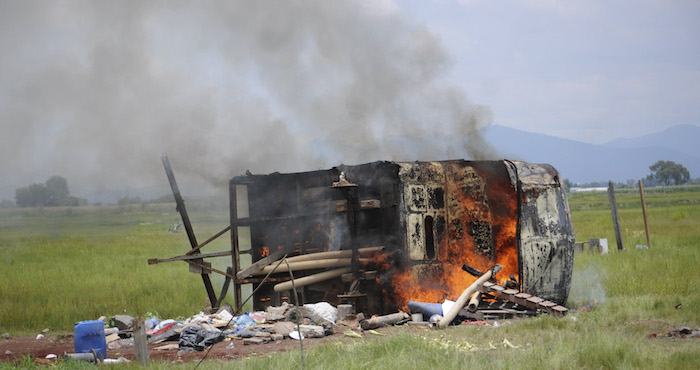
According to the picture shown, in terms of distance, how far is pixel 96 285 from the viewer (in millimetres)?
17578

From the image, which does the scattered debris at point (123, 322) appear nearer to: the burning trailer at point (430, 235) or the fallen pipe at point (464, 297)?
the burning trailer at point (430, 235)

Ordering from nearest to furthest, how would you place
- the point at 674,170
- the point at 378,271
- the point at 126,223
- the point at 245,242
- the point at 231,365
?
the point at 231,365 → the point at 378,271 → the point at 245,242 → the point at 126,223 → the point at 674,170

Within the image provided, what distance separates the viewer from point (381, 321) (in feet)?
38.9

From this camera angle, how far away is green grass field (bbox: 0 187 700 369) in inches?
328

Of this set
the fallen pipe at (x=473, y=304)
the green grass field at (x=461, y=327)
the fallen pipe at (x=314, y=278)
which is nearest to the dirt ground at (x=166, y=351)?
the green grass field at (x=461, y=327)

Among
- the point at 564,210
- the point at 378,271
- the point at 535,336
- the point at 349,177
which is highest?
the point at 349,177

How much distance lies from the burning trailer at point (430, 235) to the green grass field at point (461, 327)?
1.38 meters

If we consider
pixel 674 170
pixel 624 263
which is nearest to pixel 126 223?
pixel 624 263

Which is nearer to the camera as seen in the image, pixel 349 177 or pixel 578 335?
pixel 578 335

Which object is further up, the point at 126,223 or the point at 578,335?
the point at 126,223

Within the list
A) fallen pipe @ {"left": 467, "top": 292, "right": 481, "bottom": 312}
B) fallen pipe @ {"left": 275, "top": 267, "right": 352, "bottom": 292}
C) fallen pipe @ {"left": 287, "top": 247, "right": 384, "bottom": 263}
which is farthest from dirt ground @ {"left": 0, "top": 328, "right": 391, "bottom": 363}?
fallen pipe @ {"left": 275, "top": 267, "right": 352, "bottom": 292}

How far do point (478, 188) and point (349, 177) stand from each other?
99.6 inches

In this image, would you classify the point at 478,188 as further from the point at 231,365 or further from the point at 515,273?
the point at 231,365

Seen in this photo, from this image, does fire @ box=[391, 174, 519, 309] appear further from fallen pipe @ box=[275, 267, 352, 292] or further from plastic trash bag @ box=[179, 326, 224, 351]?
plastic trash bag @ box=[179, 326, 224, 351]
